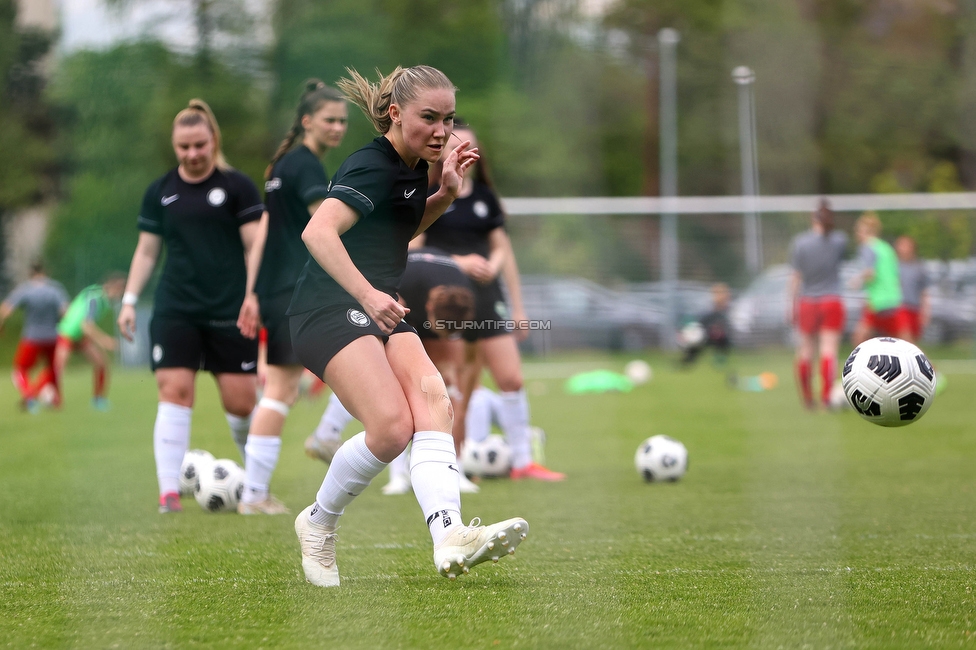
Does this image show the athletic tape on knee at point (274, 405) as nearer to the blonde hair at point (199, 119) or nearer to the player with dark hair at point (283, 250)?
the player with dark hair at point (283, 250)

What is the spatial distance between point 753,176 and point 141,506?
999 inches

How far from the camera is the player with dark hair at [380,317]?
3.47 meters

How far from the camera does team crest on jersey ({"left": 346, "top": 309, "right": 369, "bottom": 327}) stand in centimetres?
360

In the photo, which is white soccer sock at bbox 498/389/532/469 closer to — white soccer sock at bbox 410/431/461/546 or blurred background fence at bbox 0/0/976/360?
white soccer sock at bbox 410/431/461/546

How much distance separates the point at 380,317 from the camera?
3381 millimetres

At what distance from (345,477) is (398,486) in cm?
281

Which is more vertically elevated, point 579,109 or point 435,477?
point 579,109

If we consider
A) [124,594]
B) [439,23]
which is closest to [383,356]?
[124,594]

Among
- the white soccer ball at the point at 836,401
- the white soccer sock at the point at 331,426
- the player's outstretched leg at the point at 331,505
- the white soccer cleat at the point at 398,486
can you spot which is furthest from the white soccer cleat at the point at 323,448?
the white soccer ball at the point at 836,401

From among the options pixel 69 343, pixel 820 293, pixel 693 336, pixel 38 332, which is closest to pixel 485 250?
pixel 820 293

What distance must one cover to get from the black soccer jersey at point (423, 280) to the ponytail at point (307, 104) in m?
0.82

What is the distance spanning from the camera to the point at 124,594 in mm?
3617

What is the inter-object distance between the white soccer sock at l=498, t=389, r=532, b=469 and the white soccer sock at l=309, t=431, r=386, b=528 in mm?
3021

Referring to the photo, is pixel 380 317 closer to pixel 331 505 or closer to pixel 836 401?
pixel 331 505
